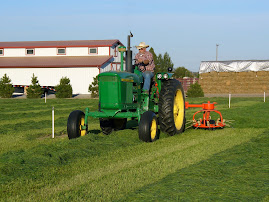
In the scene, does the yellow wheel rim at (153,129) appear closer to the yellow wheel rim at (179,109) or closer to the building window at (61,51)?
the yellow wheel rim at (179,109)

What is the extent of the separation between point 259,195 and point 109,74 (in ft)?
17.2

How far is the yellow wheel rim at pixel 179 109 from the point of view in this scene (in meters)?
11.3

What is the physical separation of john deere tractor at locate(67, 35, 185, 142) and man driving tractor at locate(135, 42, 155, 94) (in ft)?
0.57

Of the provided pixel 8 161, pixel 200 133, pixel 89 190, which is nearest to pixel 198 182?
pixel 89 190

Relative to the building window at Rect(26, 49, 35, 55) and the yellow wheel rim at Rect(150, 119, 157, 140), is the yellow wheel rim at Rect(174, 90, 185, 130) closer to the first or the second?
the yellow wheel rim at Rect(150, 119, 157, 140)

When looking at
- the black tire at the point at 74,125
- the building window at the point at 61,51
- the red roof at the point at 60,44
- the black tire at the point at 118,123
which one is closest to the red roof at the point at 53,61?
the building window at the point at 61,51

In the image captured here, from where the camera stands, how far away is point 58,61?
4381 cm

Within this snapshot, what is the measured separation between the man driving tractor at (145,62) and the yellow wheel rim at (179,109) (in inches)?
43.2

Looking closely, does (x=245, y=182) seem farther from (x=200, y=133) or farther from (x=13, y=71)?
(x=13, y=71)

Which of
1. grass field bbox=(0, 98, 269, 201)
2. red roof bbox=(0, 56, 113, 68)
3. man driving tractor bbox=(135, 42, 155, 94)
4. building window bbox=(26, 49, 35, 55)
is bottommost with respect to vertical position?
grass field bbox=(0, 98, 269, 201)

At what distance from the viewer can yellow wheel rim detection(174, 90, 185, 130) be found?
11.3 metres

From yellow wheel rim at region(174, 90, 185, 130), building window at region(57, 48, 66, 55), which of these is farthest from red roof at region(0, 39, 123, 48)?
yellow wheel rim at region(174, 90, 185, 130)

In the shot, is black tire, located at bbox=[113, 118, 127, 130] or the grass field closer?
the grass field

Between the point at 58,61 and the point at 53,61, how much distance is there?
0.56 m
